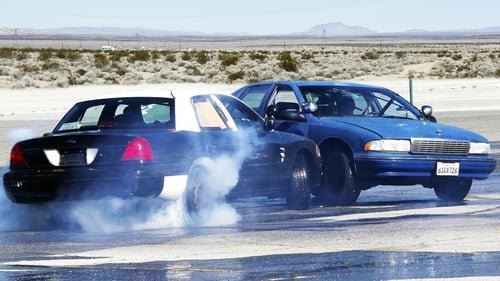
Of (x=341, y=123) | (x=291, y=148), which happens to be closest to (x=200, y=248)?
(x=291, y=148)

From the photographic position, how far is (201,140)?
13141 mm

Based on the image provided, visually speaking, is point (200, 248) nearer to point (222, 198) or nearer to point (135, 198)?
point (135, 198)

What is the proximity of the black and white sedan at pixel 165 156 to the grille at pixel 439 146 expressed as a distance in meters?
1.18

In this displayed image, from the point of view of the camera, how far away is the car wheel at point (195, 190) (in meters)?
12.8

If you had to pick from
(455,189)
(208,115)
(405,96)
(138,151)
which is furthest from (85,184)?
(405,96)

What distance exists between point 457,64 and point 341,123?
61553mm

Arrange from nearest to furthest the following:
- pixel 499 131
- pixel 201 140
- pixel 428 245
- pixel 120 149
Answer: pixel 428 245 < pixel 120 149 < pixel 201 140 < pixel 499 131

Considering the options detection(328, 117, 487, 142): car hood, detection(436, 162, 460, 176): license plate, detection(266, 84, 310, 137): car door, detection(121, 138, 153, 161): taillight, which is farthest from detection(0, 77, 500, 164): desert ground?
detection(121, 138, 153, 161): taillight

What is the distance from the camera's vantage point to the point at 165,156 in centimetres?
1245

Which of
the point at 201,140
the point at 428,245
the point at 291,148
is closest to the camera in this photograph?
the point at 428,245

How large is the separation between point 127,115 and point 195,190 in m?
1.05

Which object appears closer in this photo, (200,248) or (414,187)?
(200,248)

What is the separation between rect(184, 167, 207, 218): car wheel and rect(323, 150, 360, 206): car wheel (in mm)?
2552

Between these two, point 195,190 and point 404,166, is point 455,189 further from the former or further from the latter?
point 195,190
